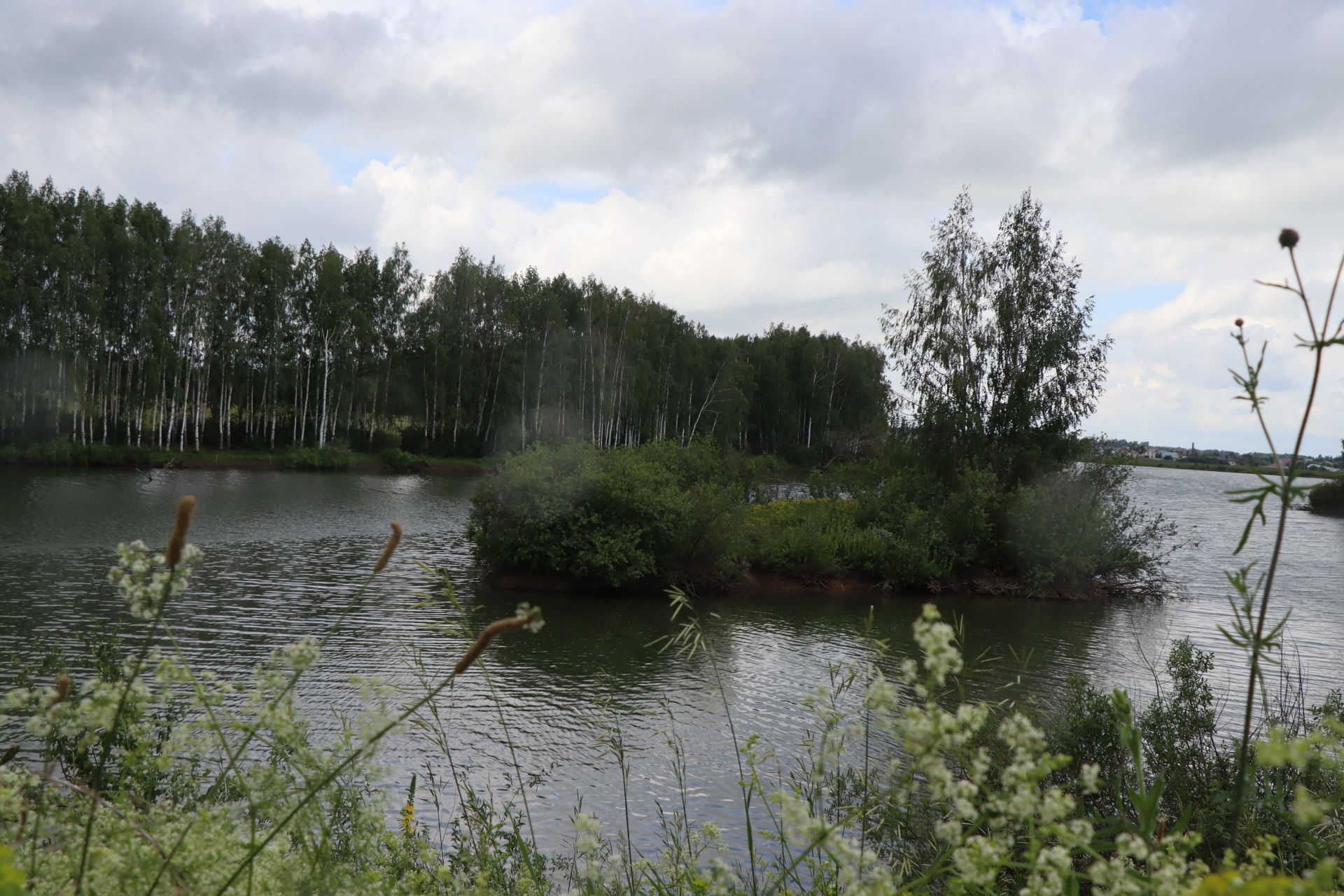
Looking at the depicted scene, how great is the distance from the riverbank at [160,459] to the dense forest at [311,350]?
174 cm

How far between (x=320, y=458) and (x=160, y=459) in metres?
7.44

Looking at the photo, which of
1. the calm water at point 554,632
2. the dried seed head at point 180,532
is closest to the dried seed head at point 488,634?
the dried seed head at point 180,532

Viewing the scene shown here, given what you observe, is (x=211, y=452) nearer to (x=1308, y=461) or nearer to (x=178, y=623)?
(x=178, y=623)

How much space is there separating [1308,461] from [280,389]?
5490cm

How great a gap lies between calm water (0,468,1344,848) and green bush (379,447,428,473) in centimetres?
1919

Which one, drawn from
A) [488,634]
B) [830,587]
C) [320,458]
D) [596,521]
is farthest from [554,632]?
[320,458]

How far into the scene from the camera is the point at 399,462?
4909 centimetres

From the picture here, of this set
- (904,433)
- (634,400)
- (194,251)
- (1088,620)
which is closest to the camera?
(1088,620)

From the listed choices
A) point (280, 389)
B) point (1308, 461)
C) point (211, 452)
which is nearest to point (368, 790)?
point (1308, 461)

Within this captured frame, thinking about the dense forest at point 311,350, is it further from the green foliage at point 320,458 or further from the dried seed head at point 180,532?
the dried seed head at point 180,532

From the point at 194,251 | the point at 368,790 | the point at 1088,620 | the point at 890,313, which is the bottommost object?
the point at 1088,620

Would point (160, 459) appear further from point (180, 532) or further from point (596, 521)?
point (180, 532)

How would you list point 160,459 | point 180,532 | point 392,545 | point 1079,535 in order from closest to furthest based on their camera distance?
point 180,532 → point 392,545 → point 1079,535 → point 160,459

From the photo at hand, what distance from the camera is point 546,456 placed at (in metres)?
19.7
